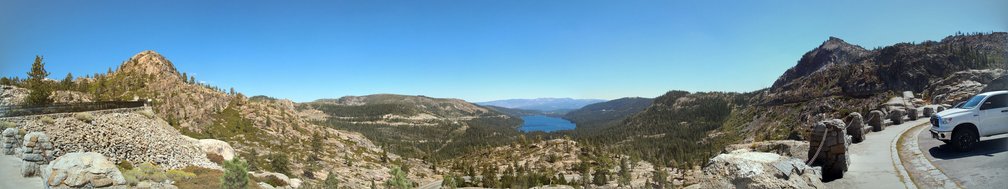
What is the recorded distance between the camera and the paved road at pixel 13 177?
987 inches

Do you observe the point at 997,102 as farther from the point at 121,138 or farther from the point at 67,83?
the point at 67,83

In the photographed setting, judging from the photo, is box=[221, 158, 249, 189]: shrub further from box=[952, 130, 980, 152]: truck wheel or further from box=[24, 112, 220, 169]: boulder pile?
box=[952, 130, 980, 152]: truck wheel

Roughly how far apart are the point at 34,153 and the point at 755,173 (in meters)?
40.3

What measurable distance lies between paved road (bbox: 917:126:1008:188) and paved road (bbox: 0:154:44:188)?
1678 inches

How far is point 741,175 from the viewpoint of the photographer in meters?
10.9

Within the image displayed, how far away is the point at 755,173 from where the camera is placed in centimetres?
1084

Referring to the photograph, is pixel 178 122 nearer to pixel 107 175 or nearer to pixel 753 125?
pixel 107 175

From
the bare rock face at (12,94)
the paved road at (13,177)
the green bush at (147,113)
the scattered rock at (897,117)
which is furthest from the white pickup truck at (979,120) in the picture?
the bare rock face at (12,94)

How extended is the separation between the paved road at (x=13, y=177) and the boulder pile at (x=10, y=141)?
54 cm

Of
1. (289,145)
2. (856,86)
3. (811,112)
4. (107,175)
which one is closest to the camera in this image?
(107,175)

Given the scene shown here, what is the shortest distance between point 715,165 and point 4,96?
6373cm

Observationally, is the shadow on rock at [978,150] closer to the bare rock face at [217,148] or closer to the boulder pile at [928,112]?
the boulder pile at [928,112]

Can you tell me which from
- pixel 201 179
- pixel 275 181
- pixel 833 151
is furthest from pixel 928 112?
pixel 275 181

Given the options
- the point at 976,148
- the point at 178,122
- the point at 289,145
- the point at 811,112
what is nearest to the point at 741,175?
the point at 976,148
